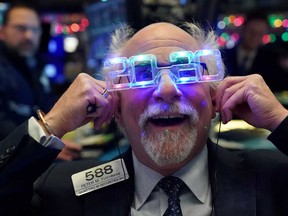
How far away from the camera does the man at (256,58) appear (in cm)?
366

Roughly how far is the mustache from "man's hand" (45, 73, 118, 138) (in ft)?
0.53

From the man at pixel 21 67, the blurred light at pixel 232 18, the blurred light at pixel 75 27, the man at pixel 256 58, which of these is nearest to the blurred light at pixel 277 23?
the blurred light at pixel 232 18

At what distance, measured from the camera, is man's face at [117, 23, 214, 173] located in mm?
1517

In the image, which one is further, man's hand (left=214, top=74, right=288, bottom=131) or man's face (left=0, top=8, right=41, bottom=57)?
man's face (left=0, top=8, right=41, bottom=57)

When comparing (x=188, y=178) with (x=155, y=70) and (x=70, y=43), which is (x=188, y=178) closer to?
(x=155, y=70)

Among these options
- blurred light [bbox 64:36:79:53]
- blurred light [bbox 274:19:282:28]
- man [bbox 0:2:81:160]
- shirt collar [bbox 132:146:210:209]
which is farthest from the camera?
blurred light [bbox 64:36:79:53]

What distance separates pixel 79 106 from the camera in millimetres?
1623

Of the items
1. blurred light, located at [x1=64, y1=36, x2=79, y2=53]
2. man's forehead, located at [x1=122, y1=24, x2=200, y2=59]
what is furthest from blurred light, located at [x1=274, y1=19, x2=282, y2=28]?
man's forehead, located at [x1=122, y1=24, x2=200, y2=59]

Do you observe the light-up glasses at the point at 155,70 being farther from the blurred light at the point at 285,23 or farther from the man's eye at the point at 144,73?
the blurred light at the point at 285,23

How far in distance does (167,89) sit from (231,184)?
0.40m

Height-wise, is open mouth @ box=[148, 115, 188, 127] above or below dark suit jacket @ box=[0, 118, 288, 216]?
above

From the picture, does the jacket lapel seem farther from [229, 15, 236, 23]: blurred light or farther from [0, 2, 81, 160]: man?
[229, 15, 236, 23]: blurred light

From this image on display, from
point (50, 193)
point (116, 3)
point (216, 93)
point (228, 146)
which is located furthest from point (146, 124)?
point (116, 3)

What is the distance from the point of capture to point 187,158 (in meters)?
1.59
